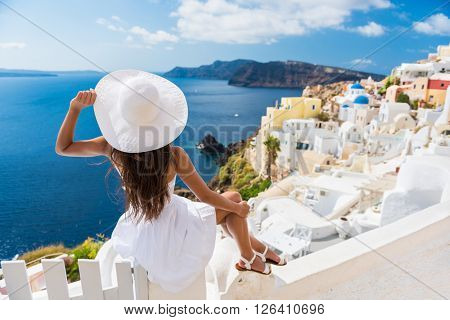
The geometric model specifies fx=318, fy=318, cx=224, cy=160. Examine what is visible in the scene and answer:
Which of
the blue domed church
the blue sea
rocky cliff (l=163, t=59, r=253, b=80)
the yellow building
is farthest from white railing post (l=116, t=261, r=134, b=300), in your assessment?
the blue domed church

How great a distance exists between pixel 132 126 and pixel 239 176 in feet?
77.3

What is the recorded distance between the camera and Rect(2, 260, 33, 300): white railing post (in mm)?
1141

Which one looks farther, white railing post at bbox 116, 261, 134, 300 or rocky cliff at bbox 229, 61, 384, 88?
rocky cliff at bbox 229, 61, 384, 88

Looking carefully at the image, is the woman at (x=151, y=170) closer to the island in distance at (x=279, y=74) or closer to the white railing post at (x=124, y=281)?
the white railing post at (x=124, y=281)

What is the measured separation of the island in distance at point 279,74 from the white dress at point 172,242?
→ 32722 millimetres

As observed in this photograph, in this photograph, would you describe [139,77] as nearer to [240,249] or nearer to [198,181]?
[198,181]

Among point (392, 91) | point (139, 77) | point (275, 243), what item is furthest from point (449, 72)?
point (139, 77)

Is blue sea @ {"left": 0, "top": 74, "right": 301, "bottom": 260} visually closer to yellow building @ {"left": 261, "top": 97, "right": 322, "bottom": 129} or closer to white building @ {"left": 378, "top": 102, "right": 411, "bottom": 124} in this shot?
yellow building @ {"left": 261, "top": 97, "right": 322, "bottom": 129}

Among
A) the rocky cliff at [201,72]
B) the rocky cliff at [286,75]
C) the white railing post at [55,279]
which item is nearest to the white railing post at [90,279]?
the white railing post at [55,279]

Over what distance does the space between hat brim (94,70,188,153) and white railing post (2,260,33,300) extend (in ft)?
1.82

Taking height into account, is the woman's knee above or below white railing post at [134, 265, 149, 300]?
above

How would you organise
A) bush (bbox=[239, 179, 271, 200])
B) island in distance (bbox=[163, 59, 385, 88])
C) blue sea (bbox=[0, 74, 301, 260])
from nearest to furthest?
blue sea (bbox=[0, 74, 301, 260]) < bush (bbox=[239, 179, 271, 200]) < island in distance (bbox=[163, 59, 385, 88])

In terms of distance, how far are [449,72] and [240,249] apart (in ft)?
99.2

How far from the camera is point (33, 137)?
23.7 meters
